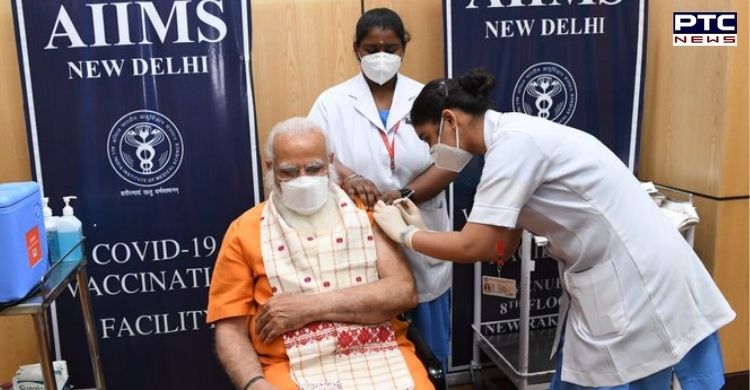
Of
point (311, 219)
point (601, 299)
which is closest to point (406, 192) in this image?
point (311, 219)

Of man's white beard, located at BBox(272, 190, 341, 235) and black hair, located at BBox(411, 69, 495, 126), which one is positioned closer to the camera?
black hair, located at BBox(411, 69, 495, 126)

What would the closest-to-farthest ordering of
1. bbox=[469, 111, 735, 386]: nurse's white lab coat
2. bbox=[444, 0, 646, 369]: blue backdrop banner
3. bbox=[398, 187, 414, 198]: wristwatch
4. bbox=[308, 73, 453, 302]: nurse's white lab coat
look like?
1. bbox=[469, 111, 735, 386]: nurse's white lab coat
2. bbox=[398, 187, 414, 198]: wristwatch
3. bbox=[308, 73, 453, 302]: nurse's white lab coat
4. bbox=[444, 0, 646, 369]: blue backdrop banner

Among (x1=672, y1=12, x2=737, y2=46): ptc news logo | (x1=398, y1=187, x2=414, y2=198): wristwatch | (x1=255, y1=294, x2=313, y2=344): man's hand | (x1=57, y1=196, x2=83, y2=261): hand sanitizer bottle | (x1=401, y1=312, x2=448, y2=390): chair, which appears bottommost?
(x1=401, y1=312, x2=448, y2=390): chair

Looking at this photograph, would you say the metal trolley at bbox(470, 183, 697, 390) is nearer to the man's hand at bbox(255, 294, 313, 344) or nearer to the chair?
the chair

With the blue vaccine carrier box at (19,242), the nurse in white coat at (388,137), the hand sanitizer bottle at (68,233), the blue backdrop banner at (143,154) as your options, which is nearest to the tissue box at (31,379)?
the blue backdrop banner at (143,154)

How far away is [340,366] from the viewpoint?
179 cm

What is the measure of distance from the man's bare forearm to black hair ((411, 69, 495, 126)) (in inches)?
33.2

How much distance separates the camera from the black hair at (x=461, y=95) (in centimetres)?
165

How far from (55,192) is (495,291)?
72.8 inches

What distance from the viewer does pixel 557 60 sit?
285cm

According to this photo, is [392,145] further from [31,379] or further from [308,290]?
[31,379]

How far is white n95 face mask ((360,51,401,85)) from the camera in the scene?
2250mm

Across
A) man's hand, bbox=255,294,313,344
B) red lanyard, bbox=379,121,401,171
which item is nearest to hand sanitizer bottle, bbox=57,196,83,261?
man's hand, bbox=255,294,313,344

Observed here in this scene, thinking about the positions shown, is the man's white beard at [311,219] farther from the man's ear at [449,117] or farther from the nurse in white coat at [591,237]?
the man's ear at [449,117]
